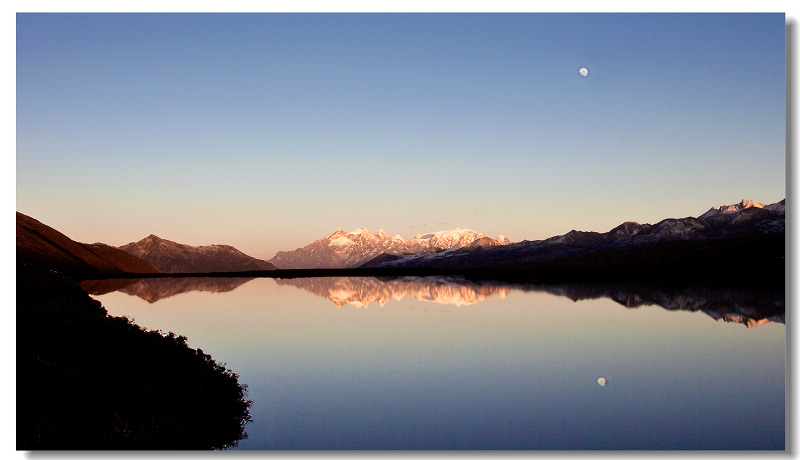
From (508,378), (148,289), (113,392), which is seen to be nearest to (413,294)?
(148,289)

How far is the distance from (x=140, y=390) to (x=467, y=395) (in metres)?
15.1

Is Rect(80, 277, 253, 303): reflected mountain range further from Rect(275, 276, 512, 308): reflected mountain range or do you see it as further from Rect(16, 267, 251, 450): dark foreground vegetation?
Rect(16, 267, 251, 450): dark foreground vegetation

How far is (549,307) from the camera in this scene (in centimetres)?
8462

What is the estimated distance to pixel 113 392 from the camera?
25.5m

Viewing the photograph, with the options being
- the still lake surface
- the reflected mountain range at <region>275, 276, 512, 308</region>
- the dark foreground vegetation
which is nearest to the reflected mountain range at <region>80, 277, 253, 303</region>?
the reflected mountain range at <region>275, 276, 512, 308</region>

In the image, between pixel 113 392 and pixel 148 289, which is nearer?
pixel 113 392

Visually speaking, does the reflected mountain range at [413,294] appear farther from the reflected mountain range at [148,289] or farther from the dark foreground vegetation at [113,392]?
the dark foreground vegetation at [113,392]

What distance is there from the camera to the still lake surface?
25359 millimetres

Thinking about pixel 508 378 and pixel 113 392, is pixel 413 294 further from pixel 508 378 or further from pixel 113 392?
pixel 113 392

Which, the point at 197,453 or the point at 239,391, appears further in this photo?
the point at 239,391

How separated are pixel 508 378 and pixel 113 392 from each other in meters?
20.4
